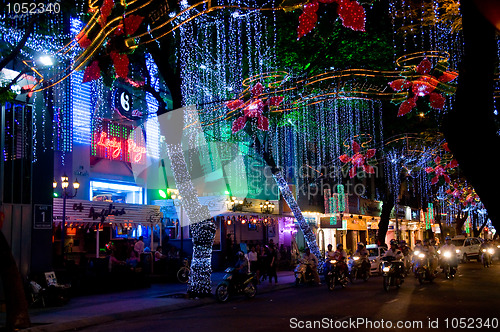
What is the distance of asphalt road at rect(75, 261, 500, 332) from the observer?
34.7 feet

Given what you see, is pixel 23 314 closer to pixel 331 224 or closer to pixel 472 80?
pixel 472 80

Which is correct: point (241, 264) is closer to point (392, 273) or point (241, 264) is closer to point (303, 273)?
point (392, 273)

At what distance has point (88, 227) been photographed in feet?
68.2

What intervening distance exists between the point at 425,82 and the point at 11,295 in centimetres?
1045

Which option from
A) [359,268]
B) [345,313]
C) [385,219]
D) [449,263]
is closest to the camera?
[345,313]

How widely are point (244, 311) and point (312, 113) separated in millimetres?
13812

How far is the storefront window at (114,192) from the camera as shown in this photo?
23.5 metres

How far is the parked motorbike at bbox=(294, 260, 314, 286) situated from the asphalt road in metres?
3.92

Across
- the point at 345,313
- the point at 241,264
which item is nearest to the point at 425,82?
the point at 345,313

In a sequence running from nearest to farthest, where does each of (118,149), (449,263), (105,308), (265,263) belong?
(105,308) → (449,263) → (265,263) → (118,149)
